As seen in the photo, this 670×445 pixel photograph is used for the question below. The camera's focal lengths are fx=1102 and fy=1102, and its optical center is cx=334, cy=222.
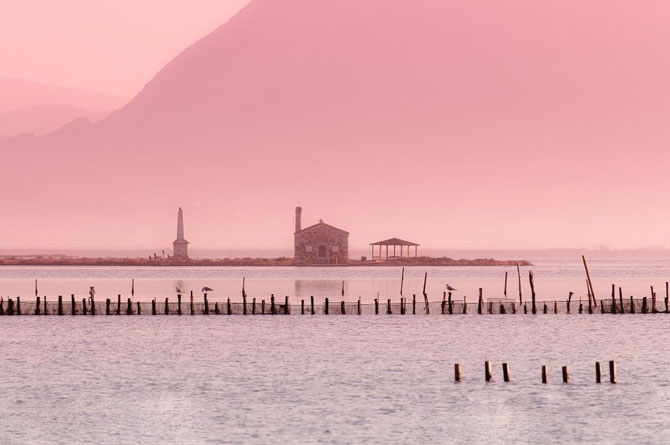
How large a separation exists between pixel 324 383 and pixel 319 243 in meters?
133

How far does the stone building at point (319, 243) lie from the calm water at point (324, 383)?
9214 centimetres

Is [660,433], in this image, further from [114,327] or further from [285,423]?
[114,327]

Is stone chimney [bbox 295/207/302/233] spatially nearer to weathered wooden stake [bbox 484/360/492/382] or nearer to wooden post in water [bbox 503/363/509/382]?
weathered wooden stake [bbox 484/360/492/382]

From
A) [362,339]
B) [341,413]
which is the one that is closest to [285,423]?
[341,413]

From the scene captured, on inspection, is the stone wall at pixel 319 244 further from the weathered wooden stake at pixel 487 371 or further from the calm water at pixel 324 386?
the weathered wooden stake at pixel 487 371

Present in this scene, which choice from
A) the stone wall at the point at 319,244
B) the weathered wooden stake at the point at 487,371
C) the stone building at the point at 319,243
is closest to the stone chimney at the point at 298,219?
the stone building at the point at 319,243

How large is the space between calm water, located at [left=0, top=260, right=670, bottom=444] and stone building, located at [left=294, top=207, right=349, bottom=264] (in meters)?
92.1

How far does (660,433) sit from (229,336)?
45.1 meters

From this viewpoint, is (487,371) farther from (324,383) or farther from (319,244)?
(319,244)

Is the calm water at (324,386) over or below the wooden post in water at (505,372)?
below

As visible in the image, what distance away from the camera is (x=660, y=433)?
1542 inches

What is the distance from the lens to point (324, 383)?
2082 inches

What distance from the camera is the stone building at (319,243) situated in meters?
186

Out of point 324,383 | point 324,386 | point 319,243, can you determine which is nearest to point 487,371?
point 324,386
